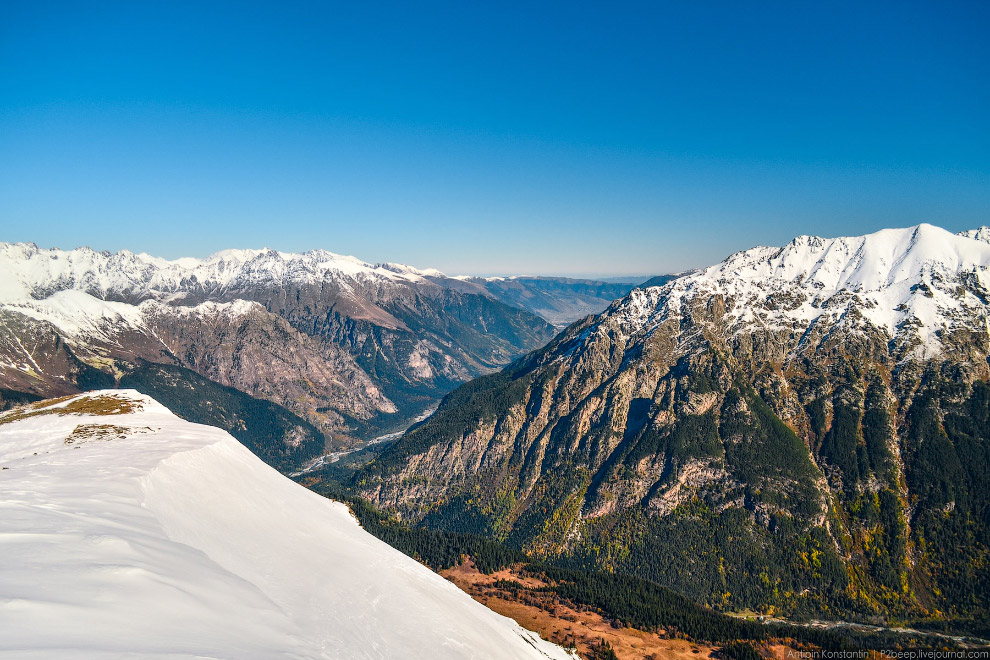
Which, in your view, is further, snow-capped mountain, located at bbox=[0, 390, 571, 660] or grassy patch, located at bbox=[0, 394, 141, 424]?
grassy patch, located at bbox=[0, 394, 141, 424]

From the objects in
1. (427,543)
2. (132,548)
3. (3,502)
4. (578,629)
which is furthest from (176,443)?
(427,543)

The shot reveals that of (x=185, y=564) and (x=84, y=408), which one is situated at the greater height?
(x=84, y=408)

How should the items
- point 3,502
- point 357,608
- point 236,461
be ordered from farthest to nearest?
point 236,461 → point 357,608 → point 3,502

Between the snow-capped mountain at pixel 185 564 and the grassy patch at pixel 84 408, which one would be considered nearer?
the snow-capped mountain at pixel 185 564

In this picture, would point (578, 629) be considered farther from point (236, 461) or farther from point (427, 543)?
point (236, 461)

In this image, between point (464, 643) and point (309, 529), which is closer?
point (464, 643)

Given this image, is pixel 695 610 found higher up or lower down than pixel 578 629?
lower down

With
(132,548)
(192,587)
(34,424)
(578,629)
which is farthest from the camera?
(578,629)

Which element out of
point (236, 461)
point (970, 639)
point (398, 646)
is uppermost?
point (236, 461)
